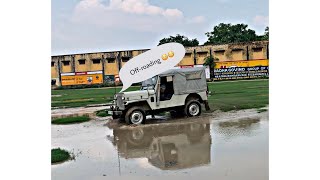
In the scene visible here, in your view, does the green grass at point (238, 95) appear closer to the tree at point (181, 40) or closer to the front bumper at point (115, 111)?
the tree at point (181, 40)

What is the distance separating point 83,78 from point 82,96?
3.28ft

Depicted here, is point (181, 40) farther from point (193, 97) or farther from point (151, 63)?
point (193, 97)

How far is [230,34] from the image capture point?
7.89m

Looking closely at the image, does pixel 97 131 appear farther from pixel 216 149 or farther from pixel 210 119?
→ pixel 216 149

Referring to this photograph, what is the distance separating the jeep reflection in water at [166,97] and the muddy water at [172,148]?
13.2 inches

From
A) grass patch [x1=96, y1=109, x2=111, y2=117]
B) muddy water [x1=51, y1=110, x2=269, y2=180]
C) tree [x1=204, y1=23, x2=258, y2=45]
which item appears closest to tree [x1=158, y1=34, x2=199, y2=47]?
tree [x1=204, y1=23, x2=258, y2=45]

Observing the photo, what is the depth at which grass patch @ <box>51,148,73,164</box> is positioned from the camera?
609 cm

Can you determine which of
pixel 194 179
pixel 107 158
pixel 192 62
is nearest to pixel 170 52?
pixel 192 62

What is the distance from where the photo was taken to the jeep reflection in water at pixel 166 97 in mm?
8898

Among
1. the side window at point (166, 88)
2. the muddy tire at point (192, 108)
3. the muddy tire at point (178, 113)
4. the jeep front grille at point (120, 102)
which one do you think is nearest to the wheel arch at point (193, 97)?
the muddy tire at point (192, 108)

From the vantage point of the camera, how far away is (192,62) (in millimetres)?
8469

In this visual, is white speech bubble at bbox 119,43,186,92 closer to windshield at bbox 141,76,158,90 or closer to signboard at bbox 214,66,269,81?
windshield at bbox 141,76,158,90

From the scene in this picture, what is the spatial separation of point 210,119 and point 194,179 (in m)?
4.06

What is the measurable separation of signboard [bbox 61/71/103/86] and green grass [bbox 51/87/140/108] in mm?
230
